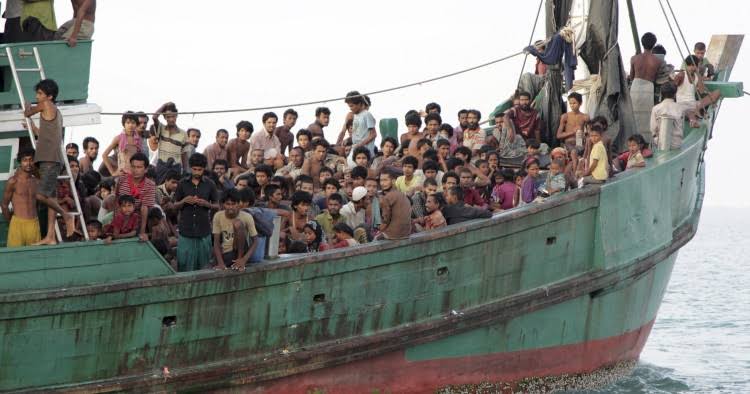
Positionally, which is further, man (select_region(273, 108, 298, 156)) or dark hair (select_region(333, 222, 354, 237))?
man (select_region(273, 108, 298, 156))

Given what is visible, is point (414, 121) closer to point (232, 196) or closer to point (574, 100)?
point (574, 100)

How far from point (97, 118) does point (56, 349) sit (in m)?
2.08

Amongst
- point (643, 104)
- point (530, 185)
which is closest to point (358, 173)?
point (530, 185)

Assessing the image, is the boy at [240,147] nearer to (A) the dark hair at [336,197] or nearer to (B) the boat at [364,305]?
(A) the dark hair at [336,197]

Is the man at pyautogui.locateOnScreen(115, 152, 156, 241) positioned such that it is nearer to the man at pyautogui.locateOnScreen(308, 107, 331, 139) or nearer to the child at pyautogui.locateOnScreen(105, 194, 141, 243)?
the child at pyautogui.locateOnScreen(105, 194, 141, 243)

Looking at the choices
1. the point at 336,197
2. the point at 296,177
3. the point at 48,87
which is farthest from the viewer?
the point at 296,177

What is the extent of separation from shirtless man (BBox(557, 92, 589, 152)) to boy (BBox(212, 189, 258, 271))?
538cm

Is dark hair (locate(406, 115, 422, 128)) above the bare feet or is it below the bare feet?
above

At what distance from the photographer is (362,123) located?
16375 millimetres

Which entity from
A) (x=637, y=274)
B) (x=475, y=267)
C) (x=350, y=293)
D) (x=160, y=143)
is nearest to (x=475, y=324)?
(x=475, y=267)

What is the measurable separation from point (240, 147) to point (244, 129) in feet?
0.66

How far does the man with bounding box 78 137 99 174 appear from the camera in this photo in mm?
14924

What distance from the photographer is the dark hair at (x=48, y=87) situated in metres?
11.2

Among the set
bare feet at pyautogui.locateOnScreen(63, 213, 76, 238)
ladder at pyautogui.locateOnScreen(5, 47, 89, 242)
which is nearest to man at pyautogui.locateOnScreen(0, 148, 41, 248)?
ladder at pyautogui.locateOnScreen(5, 47, 89, 242)
